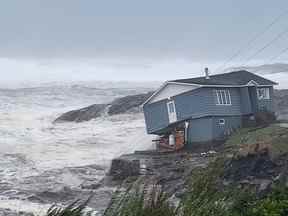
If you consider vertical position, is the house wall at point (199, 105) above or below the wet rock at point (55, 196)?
above

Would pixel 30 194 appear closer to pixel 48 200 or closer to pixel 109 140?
pixel 48 200

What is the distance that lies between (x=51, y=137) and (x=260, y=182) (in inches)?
861

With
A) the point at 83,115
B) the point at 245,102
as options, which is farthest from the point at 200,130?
the point at 83,115

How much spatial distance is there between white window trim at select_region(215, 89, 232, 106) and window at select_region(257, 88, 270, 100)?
10.2ft

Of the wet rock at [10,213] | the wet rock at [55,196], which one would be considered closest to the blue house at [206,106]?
the wet rock at [55,196]

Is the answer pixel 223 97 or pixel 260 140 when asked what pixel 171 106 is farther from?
pixel 260 140

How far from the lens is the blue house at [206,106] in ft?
108

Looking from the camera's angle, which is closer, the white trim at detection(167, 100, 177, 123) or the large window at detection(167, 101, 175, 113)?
the white trim at detection(167, 100, 177, 123)

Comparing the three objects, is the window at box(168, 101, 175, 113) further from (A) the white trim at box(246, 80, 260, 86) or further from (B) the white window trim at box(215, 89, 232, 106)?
(A) the white trim at box(246, 80, 260, 86)

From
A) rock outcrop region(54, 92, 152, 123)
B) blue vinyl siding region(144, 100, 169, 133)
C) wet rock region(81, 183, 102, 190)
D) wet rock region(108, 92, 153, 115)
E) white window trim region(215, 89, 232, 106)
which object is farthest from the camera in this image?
wet rock region(108, 92, 153, 115)

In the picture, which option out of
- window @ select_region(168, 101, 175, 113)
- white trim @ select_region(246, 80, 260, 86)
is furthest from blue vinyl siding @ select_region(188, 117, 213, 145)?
white trim @ select_region(246, 80, 260, 86)

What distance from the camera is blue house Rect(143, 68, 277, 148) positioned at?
32906mm

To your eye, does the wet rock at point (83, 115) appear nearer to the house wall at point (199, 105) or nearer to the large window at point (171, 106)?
the large window at point (171, 106)

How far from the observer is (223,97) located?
34.2m
